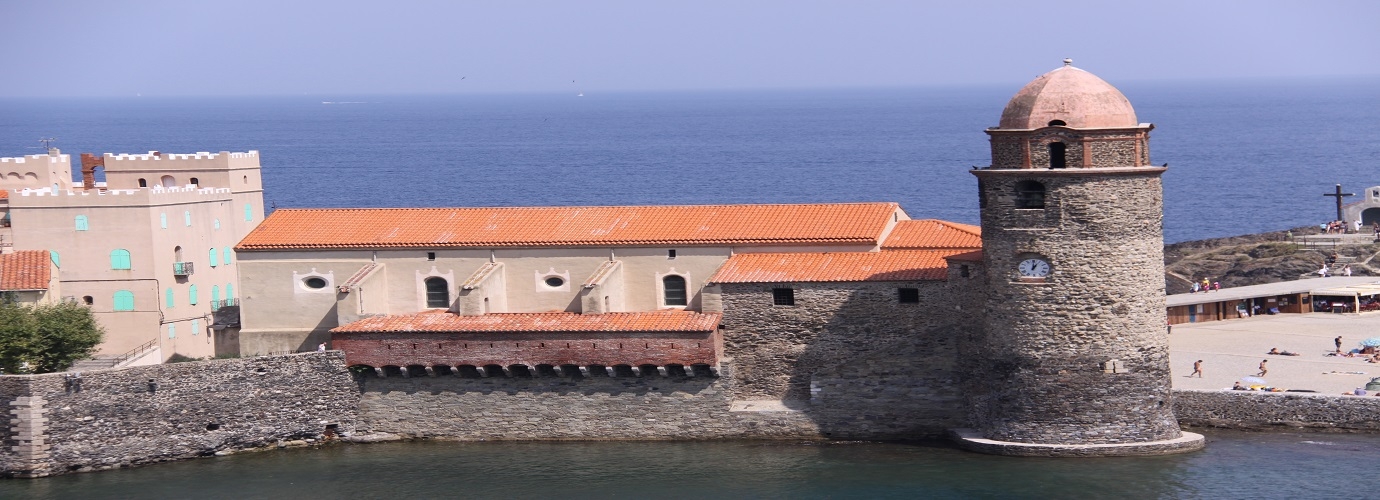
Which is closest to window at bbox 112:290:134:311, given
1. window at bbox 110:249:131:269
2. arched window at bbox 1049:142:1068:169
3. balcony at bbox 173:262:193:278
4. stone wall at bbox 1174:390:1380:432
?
window at bbox 110:249:131:269

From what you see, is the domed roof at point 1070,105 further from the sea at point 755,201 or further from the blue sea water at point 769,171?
the blue sea water at point 769,171

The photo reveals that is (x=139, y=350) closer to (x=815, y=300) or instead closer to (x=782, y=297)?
(x=782, y=297)

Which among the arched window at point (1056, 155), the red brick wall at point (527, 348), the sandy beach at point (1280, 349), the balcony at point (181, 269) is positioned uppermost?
the arched window at point (1056, 155)

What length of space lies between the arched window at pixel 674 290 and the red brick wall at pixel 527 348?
3.19 metres

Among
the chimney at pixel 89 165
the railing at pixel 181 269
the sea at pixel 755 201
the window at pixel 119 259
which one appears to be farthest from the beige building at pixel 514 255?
the chimney at pixel 89 165

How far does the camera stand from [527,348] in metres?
47.8

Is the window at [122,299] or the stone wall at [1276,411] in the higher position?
the window at [122,299]

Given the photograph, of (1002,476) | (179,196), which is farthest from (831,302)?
(179,196)

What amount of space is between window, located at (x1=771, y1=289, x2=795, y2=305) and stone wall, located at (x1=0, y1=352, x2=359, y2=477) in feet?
35.9

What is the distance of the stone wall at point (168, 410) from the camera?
45250 millimetres

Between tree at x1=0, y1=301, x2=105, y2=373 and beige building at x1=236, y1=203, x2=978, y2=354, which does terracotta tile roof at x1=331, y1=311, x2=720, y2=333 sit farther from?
tree at x1=0, y1=301, x2=105, y2=373

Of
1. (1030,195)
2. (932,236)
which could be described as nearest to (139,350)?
(932,236)

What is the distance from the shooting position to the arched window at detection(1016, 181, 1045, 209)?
43.5 meters

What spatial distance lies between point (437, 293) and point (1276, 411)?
855 inches
